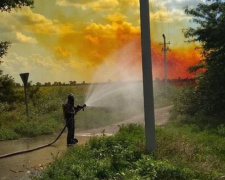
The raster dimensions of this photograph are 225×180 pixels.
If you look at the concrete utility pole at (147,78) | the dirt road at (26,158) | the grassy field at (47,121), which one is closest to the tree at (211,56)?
the grassy field at (47,121)

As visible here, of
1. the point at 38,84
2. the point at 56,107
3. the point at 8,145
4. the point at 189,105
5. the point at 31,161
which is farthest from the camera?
the point at 38,84

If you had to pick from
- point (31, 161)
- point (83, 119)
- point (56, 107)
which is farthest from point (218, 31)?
point (31, 161)

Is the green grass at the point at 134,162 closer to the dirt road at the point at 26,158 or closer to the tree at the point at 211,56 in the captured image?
the dirt road at the point at 26,158

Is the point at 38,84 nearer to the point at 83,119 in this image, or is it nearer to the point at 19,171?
the point at 83,119

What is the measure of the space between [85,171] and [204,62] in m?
17.0

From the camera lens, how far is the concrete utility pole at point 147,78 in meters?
8.27

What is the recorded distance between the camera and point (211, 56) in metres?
20.8

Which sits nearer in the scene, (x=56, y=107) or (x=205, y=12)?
(x=205, y=12)

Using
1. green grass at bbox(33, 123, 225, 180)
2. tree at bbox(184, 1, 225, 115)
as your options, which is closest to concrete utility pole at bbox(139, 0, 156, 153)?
green grass at bbox(33, 123, 225, 180)

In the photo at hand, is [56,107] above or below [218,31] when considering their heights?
below

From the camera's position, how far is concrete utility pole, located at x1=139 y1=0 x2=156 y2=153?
27.1 feet

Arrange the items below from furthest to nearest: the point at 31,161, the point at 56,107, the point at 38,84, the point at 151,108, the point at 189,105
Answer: the point at 38,84
the point at 56,107
the point at 189,105
the point at 31,161
the point at 151,108

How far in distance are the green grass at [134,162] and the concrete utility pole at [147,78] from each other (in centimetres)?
46

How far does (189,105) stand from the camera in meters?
20.9
